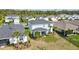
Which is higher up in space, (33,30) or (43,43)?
(33,30)

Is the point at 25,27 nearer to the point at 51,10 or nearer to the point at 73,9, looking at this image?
the point at 51,10

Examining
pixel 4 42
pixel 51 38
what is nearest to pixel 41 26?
pixel 51 38

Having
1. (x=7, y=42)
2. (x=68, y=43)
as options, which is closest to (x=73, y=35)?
(x=68, y=43)

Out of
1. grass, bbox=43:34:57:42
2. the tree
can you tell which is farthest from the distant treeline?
grass, bbox=43:34:57:42

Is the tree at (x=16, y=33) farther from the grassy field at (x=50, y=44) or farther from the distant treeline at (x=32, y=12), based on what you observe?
the distant treeline at (x=32, y=12)

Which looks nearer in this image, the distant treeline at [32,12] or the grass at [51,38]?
the distant treeline at [32,12]

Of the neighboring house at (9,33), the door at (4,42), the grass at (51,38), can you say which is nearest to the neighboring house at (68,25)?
the grass at (51,38)
